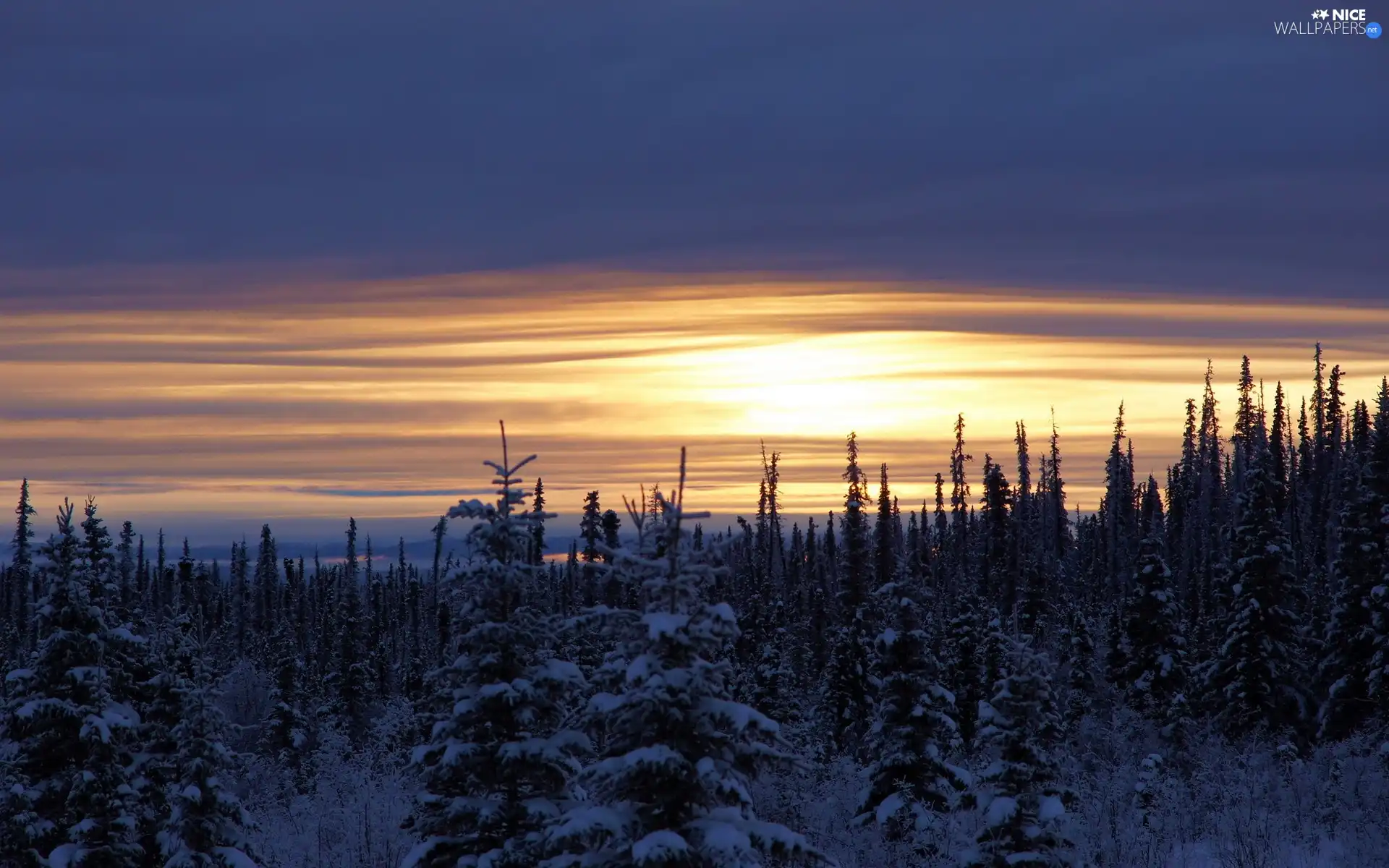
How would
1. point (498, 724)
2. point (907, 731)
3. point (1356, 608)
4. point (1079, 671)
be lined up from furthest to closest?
point (1079, 671) < point (1356, 608) < point (907, 731) < point (498, 724)

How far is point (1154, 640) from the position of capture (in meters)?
51.2

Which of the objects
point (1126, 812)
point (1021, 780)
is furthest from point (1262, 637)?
point (1021, 780)

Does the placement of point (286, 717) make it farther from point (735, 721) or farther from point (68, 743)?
point (735, 721)

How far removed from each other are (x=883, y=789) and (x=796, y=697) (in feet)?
95.8

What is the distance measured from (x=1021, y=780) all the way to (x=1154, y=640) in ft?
117

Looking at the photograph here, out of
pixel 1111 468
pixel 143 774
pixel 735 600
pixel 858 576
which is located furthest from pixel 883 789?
pixel 1111 468

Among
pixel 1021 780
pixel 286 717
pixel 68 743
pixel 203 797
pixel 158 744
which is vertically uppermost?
pixel 1021 780

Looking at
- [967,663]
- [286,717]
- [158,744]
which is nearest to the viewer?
[158,744]

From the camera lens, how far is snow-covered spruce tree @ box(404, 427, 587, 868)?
17625 mm

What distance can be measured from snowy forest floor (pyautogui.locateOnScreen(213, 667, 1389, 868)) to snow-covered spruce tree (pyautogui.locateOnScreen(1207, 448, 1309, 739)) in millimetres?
1442

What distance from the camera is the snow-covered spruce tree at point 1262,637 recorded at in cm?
4412

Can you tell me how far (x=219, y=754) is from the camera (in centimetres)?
2223

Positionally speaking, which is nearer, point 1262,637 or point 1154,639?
point 1262,637

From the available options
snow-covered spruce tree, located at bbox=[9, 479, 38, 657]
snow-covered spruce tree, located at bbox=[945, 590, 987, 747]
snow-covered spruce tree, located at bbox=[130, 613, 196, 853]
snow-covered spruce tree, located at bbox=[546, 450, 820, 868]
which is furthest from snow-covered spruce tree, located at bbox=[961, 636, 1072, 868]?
snow-covered spruce tree, located at bbox=[9, 479, 38, 657]
